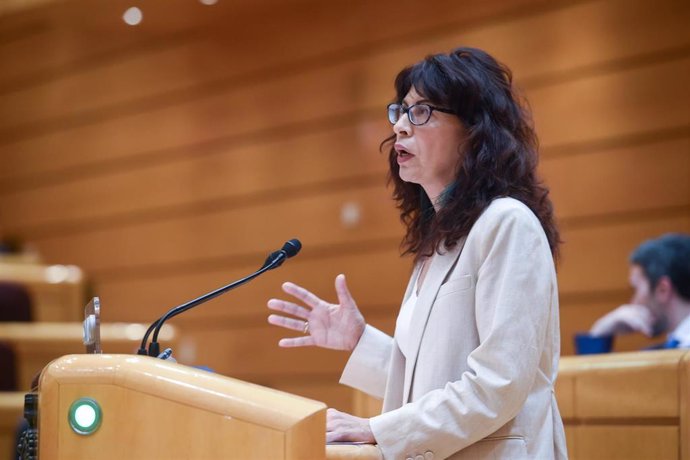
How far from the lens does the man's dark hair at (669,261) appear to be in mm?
3373

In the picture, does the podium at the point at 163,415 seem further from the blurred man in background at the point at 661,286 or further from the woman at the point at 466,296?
the blurred man in background at the point at 661,286

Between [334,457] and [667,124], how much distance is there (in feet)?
9.97

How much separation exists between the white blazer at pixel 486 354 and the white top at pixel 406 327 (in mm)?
16

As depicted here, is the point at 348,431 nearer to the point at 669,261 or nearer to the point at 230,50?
the point at 669,261

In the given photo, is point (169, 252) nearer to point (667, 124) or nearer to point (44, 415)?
point (667, 124)

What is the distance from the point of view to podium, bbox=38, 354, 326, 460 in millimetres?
1162

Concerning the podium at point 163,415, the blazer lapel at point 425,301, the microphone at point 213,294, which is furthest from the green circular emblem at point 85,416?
the blazer lapel at point 425,301

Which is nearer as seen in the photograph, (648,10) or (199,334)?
(648,10)

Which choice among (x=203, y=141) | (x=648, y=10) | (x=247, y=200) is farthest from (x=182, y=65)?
(x=648, y=10)

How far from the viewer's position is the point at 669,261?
340 centimetres

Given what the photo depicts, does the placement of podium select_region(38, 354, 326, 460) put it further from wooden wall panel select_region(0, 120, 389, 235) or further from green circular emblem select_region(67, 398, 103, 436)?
wooden wall panel select_region(0, 120, 389, 235)

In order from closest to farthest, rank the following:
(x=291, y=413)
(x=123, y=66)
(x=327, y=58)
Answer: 1. (x=291, y=413)
2. (x=327, y=58)
3. (x=123, y=66)

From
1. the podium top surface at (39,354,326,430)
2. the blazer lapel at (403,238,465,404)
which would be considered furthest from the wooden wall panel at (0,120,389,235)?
the podium top surface at (39,354,326,430)

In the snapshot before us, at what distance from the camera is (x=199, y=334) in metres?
5.56
